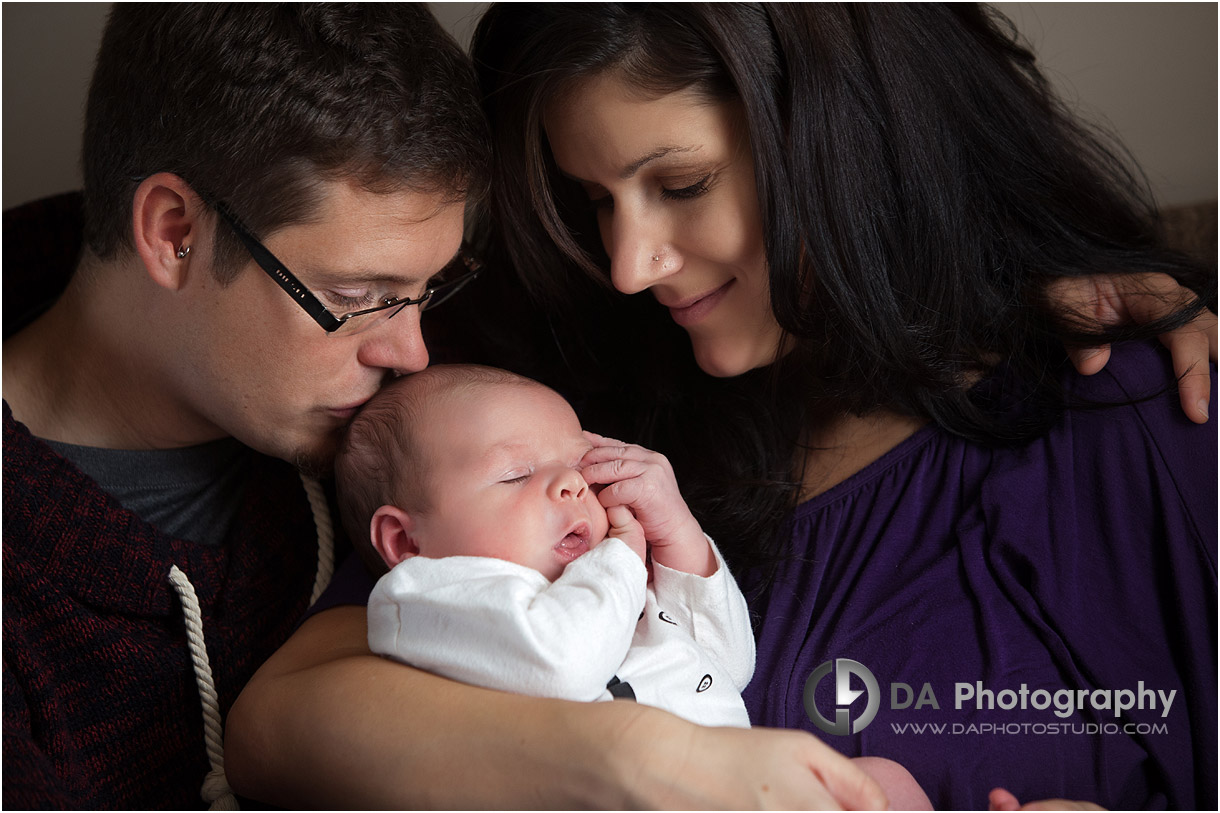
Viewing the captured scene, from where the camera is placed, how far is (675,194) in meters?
1.51

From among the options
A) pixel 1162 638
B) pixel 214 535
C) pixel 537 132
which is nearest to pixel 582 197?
pixel 537 132

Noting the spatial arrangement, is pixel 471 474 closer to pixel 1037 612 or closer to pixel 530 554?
pixel 530 554

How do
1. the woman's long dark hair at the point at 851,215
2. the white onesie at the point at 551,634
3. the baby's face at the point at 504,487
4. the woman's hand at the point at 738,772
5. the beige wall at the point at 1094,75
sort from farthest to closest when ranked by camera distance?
the beige wall at the point at 1094,75 < the woman's long dark hair at the point at 851,215 < the baby's face at the point at 504,487 < the white onesie at the point at 551,634 < the woman's hand at the point at 738,772

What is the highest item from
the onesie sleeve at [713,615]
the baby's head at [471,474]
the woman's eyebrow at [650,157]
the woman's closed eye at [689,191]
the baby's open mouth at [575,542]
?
the woman's eyebrow at [650,157]

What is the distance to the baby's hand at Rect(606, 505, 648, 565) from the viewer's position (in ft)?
4.53

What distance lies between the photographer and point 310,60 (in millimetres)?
1412

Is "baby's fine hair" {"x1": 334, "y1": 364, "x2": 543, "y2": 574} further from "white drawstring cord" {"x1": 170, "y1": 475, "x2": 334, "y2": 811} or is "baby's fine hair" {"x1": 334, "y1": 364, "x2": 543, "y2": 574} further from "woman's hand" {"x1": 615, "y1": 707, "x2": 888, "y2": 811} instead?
"woman's hand" {"x1": 615, "y1": 707, "x2": 888, "y2": 811}

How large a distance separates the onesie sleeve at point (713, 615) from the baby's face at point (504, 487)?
15 centimetres

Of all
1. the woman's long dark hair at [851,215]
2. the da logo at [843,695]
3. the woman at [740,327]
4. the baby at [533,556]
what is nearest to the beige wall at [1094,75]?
the woman's long dark hair at [851,215]

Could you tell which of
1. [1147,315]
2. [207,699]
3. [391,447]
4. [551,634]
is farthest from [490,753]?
[1147,315]

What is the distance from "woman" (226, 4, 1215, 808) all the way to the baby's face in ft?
0.67

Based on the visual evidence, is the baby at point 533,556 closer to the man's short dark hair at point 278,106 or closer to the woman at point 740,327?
the woman at point 740,327

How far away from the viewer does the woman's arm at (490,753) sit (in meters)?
1.08

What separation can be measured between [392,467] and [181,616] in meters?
0.49
